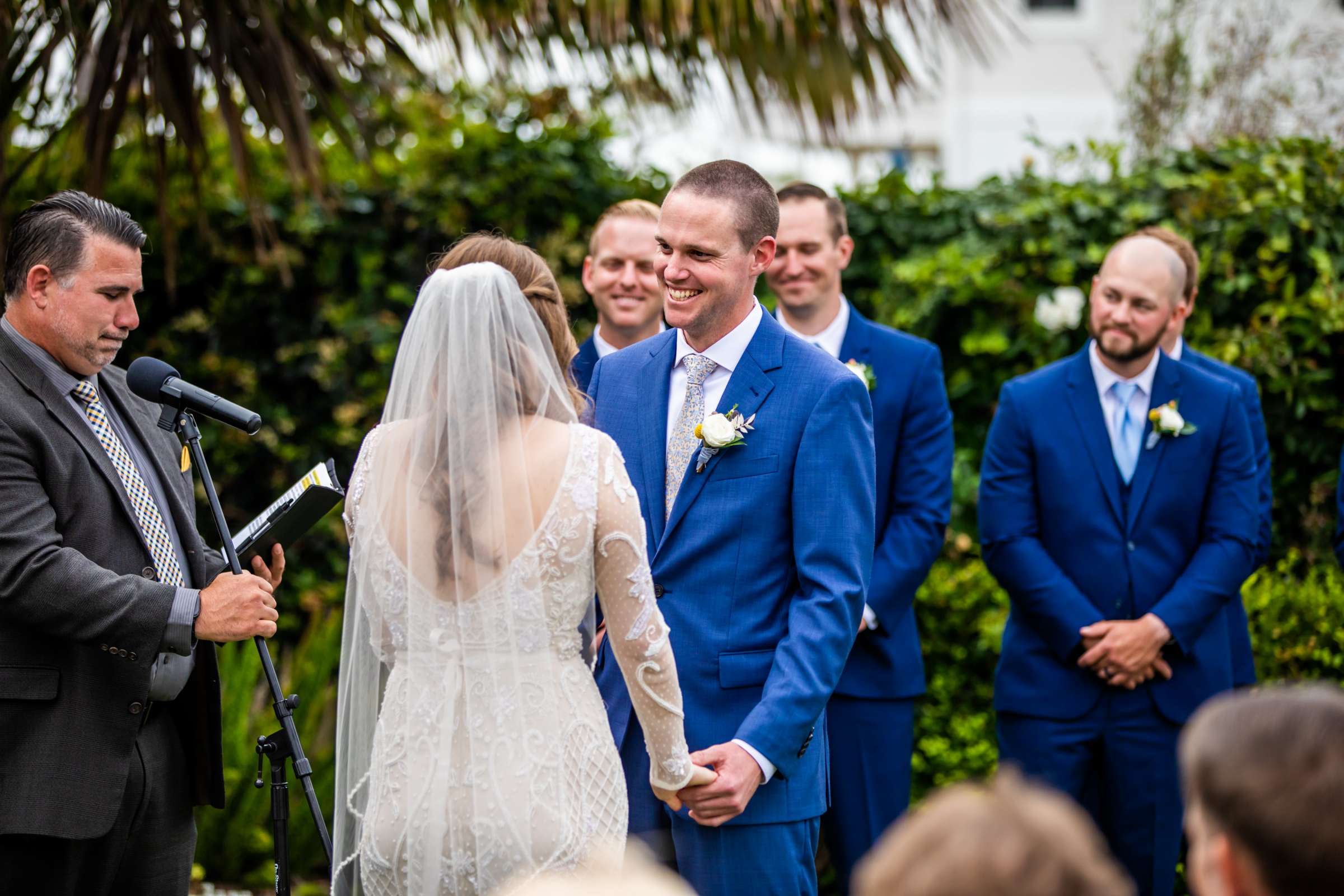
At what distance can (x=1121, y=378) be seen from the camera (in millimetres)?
4902

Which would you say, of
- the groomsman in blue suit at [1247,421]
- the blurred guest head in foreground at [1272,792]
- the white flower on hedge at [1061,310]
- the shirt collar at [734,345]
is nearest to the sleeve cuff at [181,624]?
the shirt collar at [734,345]

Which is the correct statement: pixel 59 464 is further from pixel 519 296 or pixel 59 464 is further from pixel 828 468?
pixel 828 468

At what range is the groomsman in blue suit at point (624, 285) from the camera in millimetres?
5094

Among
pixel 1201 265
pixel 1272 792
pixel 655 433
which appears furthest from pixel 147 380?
pixel 1201 265

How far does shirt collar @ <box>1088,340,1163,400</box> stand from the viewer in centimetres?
489

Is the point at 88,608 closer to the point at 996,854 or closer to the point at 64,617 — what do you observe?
the point at 64,617

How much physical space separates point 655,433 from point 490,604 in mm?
968

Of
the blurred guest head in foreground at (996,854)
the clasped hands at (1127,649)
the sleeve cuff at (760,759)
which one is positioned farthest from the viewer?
the clasped hands at (1127,649)

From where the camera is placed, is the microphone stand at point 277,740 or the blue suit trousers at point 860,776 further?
the blue suit trousers at point 860,776

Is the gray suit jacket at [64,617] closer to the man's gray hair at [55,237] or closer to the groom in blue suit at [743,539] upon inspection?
the man's gray hair at [55,237]

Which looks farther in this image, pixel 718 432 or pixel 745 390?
pixel 745 390

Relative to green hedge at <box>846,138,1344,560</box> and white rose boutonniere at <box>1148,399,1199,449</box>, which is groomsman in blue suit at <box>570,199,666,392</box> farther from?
green hedge at <box>846,138,1344,560</box>

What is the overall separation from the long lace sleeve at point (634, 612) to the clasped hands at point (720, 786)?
0.16 m

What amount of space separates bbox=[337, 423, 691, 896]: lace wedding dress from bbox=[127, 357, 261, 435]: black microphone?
1.82 ft
